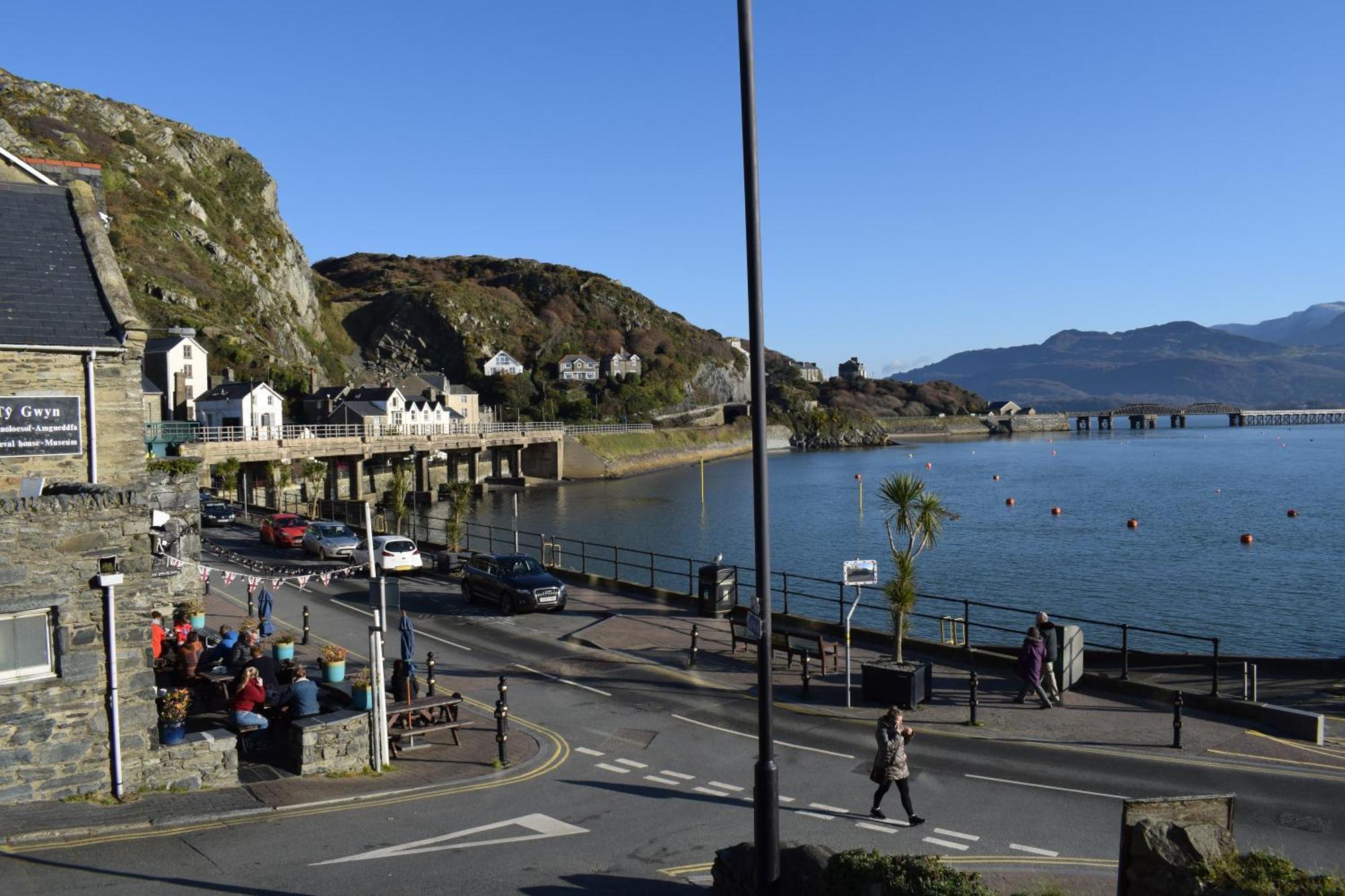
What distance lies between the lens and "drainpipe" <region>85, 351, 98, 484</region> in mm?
16562

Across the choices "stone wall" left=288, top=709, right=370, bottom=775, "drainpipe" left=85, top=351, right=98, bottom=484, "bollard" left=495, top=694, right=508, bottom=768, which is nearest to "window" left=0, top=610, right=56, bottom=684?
"stone wall" left=288, top=709, right=370, bottom=775

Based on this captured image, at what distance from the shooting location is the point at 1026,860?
11.4 metres

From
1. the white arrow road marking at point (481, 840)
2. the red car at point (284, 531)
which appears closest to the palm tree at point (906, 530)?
the white arrow road marking at point (481, 840)

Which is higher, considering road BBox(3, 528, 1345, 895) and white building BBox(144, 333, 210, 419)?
white building BBox(144, 333, 210, 419)

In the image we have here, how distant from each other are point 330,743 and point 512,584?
13813 millimetres

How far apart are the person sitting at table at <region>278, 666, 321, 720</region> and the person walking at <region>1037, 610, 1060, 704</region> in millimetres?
12759

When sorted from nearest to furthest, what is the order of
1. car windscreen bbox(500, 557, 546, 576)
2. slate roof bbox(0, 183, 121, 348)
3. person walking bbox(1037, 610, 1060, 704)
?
slate roof bbox(0, 183, 121, 348)
person walking bbox(1037, 610, 1060, 704)
car windscreen bbox(500, 557, 546, 576)

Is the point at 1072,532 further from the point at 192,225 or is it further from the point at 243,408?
the point at 192,225

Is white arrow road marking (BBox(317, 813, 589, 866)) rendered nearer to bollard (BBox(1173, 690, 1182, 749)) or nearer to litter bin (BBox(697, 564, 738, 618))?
bollard (BBox(1173, 690, 1182, 749))

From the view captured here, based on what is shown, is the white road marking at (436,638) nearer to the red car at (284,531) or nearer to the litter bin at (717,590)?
the litter bin at (717,590)

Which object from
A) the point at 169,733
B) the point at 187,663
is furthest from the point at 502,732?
the point at 187,663

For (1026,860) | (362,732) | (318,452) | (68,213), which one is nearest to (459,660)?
(362,732)

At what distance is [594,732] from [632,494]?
267 feet

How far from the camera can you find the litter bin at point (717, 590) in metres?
27.3
